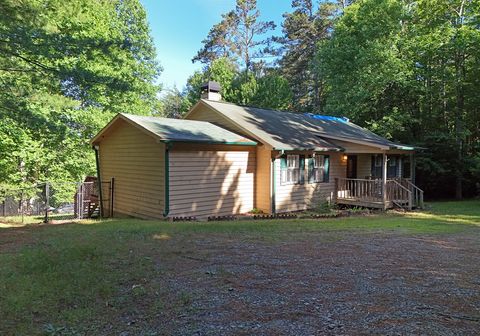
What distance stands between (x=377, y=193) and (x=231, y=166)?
6263mm

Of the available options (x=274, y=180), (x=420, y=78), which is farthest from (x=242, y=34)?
(x=274, y=180)

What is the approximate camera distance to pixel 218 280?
16.7 ft

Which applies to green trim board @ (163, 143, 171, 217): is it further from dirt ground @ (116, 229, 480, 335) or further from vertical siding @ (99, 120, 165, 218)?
dirt ground @ (116, 229, 480, 335)

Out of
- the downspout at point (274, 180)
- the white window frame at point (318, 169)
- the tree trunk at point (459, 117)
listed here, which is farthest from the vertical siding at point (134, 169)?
the tree trunk at point (459, 117)

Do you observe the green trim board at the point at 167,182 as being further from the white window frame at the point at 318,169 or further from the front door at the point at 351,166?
the front door at the point at 351,166

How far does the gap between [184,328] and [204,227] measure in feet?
19.3

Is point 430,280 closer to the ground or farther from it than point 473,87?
closer to the ground

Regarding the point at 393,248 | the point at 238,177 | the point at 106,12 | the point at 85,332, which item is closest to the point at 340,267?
the point at 393,248

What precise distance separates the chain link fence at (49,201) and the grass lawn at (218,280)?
5.44 m

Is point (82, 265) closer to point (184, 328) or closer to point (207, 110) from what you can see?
point (184, 328)

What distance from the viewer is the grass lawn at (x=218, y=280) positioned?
3725mm

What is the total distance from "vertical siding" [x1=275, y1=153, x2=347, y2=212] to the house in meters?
0.04

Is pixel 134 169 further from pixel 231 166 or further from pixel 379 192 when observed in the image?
pixel 379 192

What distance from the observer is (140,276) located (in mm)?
5203
